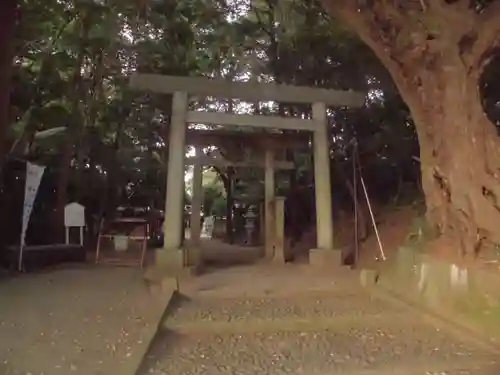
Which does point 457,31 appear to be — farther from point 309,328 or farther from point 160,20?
point 160,20

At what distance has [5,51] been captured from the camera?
23.7 ft

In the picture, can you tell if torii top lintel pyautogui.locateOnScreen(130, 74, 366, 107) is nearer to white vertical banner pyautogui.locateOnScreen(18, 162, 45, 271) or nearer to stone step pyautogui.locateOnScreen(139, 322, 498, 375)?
white vertical banner pyautogui.locateOnScreen(18, 162, 45, 271)

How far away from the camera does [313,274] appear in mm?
7824

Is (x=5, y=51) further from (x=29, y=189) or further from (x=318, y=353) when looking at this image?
(x=318, y=353)

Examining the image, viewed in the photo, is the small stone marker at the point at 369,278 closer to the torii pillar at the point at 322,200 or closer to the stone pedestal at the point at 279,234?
the torii pillar at the point at 322,200

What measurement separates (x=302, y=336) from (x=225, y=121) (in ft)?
13.4

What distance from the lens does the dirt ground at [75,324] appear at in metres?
3.72

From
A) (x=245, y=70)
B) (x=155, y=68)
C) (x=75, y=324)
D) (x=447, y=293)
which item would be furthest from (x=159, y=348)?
(x=245, y=70)

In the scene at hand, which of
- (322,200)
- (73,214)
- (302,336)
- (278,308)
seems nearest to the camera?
(302,336)

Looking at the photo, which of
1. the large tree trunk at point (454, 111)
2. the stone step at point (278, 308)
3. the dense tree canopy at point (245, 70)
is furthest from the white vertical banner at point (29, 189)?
the large tree trunk at point (454, 111)

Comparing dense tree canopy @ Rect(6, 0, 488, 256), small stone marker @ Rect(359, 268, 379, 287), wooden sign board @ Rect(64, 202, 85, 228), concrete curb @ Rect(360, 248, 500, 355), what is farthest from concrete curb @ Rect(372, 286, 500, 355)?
wooden sign board @ Rect(64, 202, 85, 228)

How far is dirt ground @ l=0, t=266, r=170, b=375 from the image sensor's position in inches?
147

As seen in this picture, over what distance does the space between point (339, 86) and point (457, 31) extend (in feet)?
18.2

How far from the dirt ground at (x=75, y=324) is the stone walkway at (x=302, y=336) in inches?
9.7
